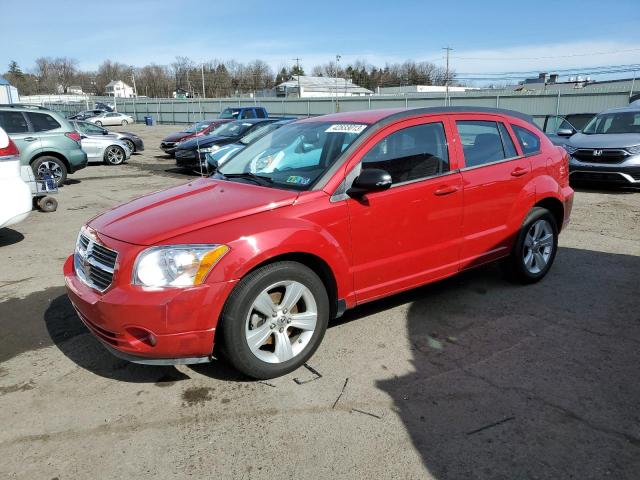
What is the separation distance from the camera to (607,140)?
9.88 meters

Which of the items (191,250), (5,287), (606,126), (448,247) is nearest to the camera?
(191,250)

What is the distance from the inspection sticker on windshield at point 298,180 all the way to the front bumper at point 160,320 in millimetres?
992

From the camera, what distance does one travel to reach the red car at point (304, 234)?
9.69 feet

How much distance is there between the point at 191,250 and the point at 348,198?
1179 mm

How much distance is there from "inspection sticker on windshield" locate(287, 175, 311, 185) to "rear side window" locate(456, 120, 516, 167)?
4.95 ft

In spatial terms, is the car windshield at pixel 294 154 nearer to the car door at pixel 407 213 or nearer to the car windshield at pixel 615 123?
the car door at pixel 407 213

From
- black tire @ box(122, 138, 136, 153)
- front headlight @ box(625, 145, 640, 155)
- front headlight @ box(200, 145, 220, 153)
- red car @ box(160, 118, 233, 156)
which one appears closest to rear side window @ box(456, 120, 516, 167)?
front headlight @ box(625, 145, 640, 155)

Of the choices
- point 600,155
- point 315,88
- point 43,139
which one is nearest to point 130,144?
point 43,139

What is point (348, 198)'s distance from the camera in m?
3.51

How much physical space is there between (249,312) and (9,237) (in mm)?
5904

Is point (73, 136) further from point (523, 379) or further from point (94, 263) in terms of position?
point (523, 379)

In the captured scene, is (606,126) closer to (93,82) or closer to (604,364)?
(604,364)

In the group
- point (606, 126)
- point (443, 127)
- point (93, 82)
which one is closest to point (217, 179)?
point (443, 127)

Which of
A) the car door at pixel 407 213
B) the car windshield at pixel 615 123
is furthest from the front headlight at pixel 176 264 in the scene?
the car windshield at pixel 615 123
